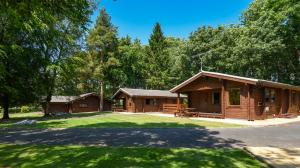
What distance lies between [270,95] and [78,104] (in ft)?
111

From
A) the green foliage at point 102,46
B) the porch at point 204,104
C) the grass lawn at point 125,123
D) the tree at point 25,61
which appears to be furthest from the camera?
the green foliage at point 102,46

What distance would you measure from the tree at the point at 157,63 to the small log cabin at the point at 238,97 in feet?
106

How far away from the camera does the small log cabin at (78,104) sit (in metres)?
51.2

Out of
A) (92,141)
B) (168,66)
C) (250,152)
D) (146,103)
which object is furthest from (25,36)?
(168,66)

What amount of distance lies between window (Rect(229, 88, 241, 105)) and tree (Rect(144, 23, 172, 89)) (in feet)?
123

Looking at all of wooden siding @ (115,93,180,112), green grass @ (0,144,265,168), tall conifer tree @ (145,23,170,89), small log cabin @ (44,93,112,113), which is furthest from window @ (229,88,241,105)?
tall conifer tree @ (145,23,170,89)

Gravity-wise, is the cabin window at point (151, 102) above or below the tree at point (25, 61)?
below

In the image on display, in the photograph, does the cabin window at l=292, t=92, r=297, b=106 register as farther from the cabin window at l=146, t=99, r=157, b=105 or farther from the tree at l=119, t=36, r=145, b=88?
the tree at l=119, t=36, r=145, b=88

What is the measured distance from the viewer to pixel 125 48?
6575 centimetres

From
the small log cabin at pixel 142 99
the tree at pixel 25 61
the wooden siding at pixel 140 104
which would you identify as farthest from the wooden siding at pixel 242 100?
the tree at pixel 25 61

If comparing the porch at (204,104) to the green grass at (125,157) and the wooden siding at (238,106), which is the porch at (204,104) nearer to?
the wooden siding at (238,106)

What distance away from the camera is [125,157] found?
9.21 meters

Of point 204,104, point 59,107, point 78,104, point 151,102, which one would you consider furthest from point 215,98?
point 59,107

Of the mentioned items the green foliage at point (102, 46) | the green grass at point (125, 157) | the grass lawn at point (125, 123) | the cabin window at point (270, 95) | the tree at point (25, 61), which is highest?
the green foliage at point (102, 46)
